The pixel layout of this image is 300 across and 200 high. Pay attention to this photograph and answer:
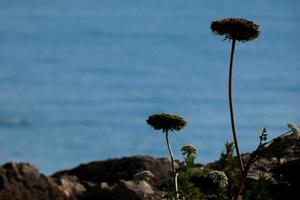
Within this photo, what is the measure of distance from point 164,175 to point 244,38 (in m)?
26.0

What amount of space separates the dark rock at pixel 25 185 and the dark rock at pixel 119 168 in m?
4.36

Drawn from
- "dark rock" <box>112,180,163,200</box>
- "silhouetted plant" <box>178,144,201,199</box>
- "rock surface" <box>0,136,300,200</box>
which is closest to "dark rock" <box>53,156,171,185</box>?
"rock surface" <box>0,136,300,200</box>

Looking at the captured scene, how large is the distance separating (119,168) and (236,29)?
89.8 ft

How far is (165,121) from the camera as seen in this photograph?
1163 centimetres

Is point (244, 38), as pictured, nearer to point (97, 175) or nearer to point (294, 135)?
point (294, 135)

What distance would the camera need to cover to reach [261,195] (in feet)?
37.3

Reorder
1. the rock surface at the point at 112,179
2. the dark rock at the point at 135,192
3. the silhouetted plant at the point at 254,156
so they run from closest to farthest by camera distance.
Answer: the silhouetted plant at the point at 254,156 < the rock surface at the point at 112,179 < the dark rock at the point at 135,192

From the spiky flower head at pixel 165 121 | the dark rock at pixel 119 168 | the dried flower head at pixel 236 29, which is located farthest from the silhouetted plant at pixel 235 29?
the dark rock at pixel 119 168

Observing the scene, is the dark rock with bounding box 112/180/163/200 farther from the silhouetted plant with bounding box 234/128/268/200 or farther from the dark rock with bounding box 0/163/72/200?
the dark rock with bounding box 0/163/72/200

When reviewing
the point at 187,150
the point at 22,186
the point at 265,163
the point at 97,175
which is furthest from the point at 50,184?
the point at 187,150

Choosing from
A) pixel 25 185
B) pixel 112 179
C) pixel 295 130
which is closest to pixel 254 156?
pixel 295 130

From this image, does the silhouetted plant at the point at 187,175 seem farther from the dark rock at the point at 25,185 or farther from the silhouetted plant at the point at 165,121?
the dark rock at the point at 25,185

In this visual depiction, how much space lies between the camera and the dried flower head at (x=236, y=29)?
11.3 m

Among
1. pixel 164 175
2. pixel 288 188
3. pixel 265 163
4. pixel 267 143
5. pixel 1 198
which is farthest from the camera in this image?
pixel 164 175
